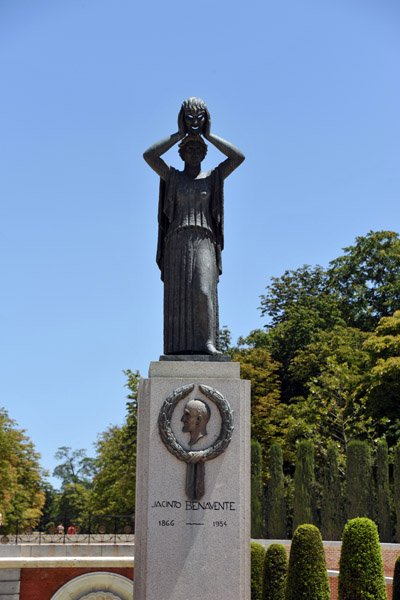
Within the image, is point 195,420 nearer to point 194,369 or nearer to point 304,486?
point 194,369

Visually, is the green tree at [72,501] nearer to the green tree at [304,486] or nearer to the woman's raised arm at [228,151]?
the green tree at [304,486]

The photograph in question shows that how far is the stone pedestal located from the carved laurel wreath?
1 centimetres

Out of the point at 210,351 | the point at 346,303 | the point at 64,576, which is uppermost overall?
the point at 346,303

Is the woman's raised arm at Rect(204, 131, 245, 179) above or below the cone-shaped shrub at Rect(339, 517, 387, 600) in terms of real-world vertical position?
above

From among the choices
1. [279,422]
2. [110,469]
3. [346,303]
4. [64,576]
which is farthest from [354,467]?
[110,469]

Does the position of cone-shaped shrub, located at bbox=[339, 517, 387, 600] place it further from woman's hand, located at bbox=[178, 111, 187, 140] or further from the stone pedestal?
woman's hand, located at bbox=[178, 111, 187, 140]

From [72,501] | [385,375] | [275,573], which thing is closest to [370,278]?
[385,375]

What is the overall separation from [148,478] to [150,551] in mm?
863

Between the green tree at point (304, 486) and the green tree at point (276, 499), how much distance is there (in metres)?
1.16

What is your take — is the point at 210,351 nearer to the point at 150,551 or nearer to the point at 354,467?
the point at 150,551

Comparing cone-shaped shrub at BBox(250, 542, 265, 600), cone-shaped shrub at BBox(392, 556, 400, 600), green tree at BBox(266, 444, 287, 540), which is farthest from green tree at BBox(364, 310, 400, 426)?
cone-shaped shrub at BBox(392, 556, 400, 600)

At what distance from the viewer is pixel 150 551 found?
9.57m

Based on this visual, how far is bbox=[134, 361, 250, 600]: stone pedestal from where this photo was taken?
Result: 31.3ft

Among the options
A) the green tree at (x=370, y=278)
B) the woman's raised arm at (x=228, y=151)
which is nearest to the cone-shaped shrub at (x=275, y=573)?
the woman's raised arm at (x=228, y=151)
